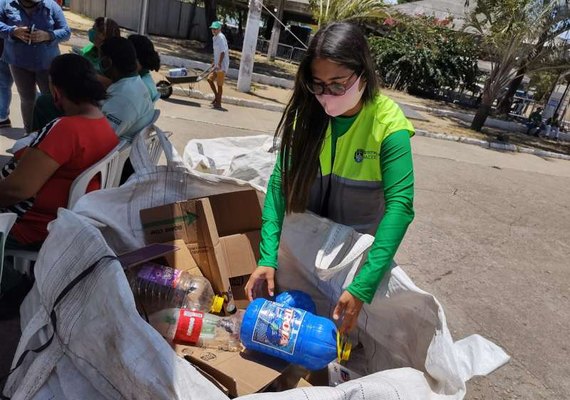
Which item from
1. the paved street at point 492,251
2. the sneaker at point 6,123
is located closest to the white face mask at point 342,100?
the paved street at point 492,251

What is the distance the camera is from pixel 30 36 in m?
4.71

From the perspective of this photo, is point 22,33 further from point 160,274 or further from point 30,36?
point 160,274

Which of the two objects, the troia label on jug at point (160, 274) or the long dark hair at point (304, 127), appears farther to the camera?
the troia label on jug at point (160, 274)

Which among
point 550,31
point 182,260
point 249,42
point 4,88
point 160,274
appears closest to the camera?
point 160,274

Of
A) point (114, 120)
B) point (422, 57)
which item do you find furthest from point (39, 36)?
point (422, 57)

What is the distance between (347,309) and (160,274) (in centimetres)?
87

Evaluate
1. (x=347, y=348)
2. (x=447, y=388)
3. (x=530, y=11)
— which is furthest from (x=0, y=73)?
(x=530, y=11)

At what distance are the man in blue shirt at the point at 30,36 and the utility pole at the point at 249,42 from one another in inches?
236

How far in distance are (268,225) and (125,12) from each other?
2542 centimetres

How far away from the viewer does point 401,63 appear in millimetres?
21438

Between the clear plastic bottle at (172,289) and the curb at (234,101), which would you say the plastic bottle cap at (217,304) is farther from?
the curb at (234,101)

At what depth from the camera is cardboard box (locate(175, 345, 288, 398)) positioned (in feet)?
5.35

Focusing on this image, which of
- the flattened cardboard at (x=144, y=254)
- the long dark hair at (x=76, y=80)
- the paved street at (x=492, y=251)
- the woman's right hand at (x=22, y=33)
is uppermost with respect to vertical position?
the long dark hair at (x=76, y=80)

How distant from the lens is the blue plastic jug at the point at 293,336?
1723 mm
